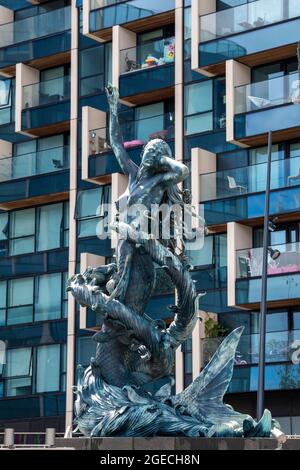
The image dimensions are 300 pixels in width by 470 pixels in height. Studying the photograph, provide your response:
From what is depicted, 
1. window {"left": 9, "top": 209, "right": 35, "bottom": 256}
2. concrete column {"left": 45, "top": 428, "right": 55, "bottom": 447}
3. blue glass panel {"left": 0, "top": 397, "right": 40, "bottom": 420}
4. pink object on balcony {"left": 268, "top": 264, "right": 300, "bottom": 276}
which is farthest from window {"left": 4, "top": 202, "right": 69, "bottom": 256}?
concrete column {"left": 45, "top": 428, "right": 55, "bottom": 447}

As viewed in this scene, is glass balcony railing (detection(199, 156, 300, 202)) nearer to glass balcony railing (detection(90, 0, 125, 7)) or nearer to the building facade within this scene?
the building facade

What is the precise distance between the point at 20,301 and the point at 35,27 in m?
12.0

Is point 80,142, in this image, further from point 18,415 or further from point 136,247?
point 136,247

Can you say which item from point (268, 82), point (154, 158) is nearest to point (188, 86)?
point (268, 82)

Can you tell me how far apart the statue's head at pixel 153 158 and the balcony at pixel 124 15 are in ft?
98.0

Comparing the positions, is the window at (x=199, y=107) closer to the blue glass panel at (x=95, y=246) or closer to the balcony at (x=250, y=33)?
the balcony at (x=250, y=33)

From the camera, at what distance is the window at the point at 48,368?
55.6 m

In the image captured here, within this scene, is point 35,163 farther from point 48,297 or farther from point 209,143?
point 209,143

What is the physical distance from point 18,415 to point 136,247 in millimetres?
→ 31686

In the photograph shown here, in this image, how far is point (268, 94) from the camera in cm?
5009

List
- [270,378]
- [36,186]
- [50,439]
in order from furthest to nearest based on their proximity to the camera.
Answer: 1. [36,186]
2. [270,378]
3. [50,439]

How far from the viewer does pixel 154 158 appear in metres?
25.7

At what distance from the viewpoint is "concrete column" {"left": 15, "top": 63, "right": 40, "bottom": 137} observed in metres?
59.1

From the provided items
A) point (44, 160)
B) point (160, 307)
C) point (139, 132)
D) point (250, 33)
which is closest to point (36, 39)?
point (44, 160)
